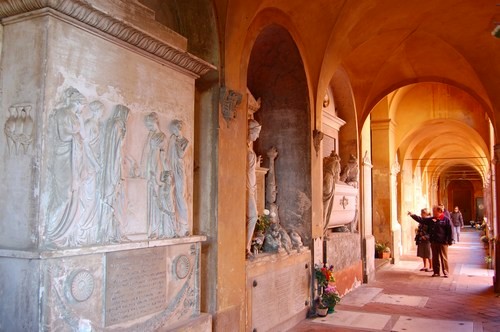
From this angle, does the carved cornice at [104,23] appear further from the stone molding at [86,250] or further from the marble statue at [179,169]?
the stone molding at [86,250]

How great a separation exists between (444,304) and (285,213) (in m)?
3.46

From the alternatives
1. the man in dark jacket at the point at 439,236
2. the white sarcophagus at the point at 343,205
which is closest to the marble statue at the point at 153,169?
the white sarcophagus at the point at 343,205

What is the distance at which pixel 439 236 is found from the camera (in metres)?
11.7

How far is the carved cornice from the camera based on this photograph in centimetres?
324

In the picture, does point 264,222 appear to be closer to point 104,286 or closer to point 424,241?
point 104,286

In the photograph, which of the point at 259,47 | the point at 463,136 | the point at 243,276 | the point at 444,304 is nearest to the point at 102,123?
the point at 243,276

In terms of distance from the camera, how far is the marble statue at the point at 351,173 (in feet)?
34.4

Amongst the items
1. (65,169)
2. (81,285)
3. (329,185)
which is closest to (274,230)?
(329,185)

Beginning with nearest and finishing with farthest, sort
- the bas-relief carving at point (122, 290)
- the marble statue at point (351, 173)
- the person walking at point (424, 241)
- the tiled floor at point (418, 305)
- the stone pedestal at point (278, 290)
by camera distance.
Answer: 1. the bas-relief carving at point (122, 290)
2. the stone pedestal at point (278, 290)
3. the tiled floor at point (418, 305)
4. the marble statue at point (351, 173)
5. the person walking at point (424, 241)

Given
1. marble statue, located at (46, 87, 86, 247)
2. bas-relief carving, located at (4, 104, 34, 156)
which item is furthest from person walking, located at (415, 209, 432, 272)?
bas-relief carving, located at (4, 104, 34, 156)

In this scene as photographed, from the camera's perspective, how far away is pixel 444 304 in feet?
28.2

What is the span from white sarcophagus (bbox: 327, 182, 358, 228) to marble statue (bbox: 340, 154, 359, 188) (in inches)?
7.4

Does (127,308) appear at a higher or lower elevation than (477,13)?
lower

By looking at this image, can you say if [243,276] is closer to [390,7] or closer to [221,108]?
[221,108]
